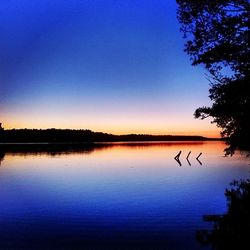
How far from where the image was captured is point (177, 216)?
26.5 m

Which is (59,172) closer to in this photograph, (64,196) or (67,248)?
(64,196)

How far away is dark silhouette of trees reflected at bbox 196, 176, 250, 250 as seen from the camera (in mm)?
16438

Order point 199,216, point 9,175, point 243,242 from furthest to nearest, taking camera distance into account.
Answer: point 9,175, point 199,216, point 243,242

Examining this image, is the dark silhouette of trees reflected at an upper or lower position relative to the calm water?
upper

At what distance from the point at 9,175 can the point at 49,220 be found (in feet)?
115

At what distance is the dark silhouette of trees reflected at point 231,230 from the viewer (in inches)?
647

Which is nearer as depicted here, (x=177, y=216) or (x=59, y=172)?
(x=177, y=216)

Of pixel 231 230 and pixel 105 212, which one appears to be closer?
pixel 231 230

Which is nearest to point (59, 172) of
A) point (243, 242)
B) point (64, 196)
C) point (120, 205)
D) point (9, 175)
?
point (9, 175)

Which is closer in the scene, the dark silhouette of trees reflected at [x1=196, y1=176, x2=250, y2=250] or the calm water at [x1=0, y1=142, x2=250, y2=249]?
the dark silhouette of trees reflected at [x1=196, y1=176, x2=250, y2=250]

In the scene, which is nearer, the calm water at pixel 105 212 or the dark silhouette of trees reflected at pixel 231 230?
the dark silhouette of trees reflected at pixel 231 230

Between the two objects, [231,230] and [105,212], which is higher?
[231,230]

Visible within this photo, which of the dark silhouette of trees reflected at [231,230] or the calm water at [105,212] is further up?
the dark silhouette of trees reflected at [231,230]

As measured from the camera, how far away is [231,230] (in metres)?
18.8
